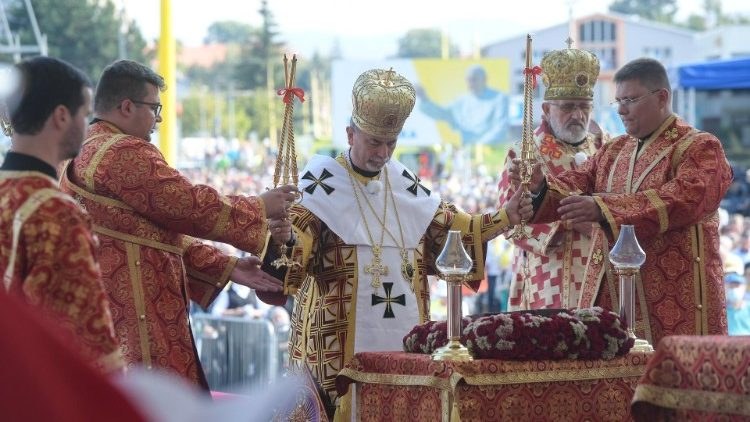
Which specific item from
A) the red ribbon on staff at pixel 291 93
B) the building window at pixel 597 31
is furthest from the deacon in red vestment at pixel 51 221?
the building window at pixel 597 31

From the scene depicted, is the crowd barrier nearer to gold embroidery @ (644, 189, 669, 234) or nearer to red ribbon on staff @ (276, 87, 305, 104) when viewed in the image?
gold embroidery @ (644, 189, 669, 234)

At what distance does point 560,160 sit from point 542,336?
2.85 meters

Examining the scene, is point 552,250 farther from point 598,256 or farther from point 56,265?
point 56,265

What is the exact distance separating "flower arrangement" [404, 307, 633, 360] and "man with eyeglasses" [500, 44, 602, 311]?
6.41ft

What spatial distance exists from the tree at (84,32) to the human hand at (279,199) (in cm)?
2820

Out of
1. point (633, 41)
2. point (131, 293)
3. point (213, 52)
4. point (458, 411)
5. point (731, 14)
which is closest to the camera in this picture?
point (458, 411)

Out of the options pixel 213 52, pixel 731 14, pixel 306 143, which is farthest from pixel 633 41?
pixel 213 52

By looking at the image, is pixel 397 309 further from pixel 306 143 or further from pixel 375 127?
pixel 306 143

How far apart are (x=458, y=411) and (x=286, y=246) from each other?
61.6 inches

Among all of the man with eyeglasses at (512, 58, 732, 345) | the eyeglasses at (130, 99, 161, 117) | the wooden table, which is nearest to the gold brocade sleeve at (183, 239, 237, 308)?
the eyeglasses at (130, 99, 161, 117)

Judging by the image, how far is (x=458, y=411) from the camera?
5.08 metres

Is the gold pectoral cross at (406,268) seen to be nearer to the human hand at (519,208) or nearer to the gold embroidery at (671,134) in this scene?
the human hand at (519,208)

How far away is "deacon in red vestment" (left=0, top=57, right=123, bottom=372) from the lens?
12.3 ft

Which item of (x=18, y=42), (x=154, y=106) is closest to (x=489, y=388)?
(x=154, y=106)
